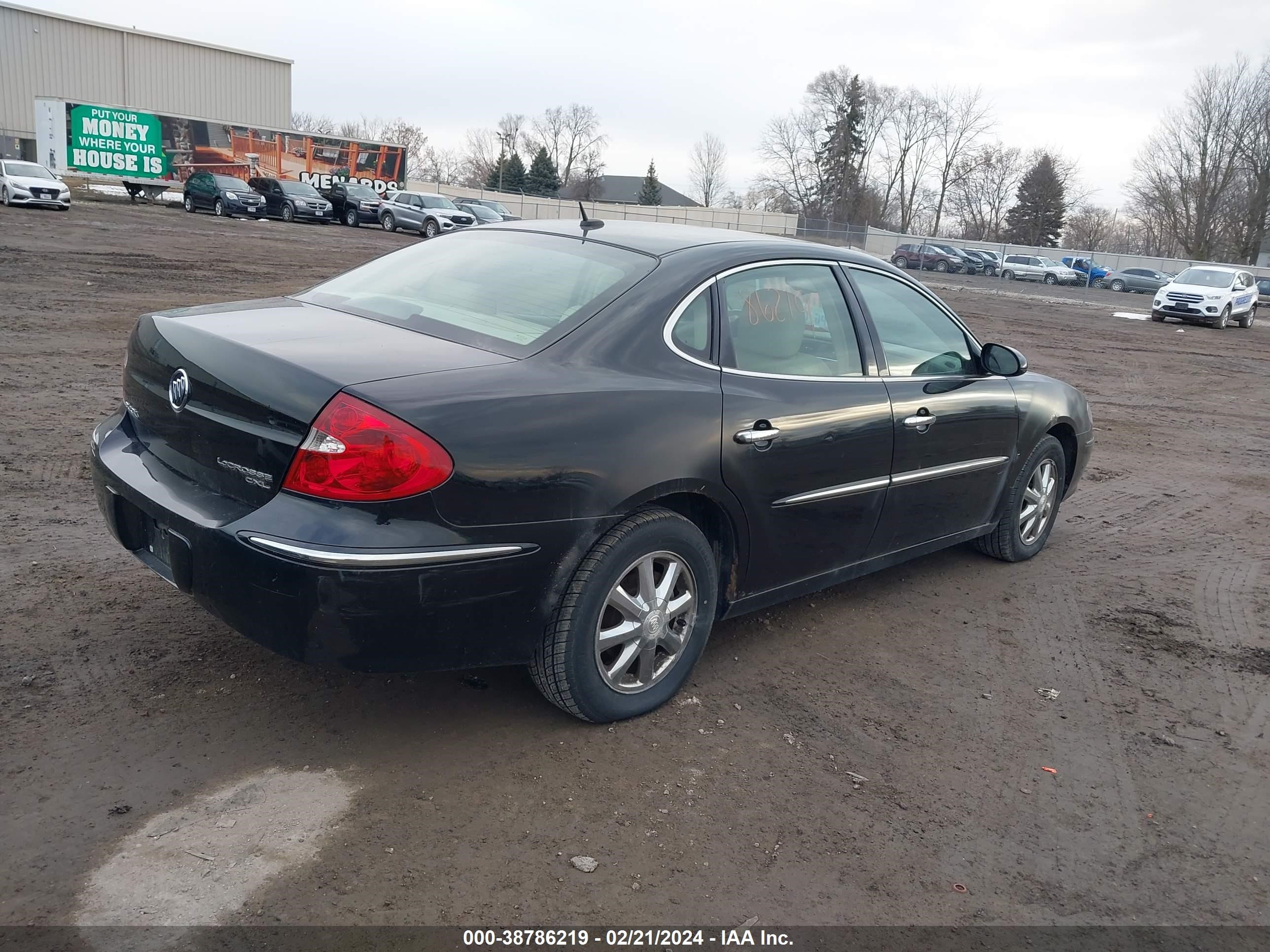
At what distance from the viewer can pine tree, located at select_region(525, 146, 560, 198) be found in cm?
8525

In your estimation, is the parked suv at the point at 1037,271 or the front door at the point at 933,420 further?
the parked suv at the point at 1037,271

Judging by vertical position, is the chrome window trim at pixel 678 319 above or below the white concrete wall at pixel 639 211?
below

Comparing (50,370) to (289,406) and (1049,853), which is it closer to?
(289,406)

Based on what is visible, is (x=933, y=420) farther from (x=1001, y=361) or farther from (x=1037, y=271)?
(x=1037, y=271)

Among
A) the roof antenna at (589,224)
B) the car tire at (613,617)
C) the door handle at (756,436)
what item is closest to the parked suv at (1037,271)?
the roof antenna at (589,224)

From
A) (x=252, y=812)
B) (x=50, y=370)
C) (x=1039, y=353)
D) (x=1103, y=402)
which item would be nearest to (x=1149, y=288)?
(x=1039, y=353)

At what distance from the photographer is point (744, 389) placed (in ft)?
12.0

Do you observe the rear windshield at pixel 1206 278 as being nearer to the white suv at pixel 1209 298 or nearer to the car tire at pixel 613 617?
the white suv at pixel 1209 298

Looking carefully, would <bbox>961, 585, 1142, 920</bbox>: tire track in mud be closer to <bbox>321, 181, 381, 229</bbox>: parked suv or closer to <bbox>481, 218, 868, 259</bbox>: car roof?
<bbox>481, 218, 868, 259</bbox>: car roof

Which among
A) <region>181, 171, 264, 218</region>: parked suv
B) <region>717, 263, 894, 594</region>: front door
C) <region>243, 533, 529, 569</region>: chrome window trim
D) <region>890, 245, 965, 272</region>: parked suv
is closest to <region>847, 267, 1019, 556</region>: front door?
<region>717, 263, 894, 594</region>: front door

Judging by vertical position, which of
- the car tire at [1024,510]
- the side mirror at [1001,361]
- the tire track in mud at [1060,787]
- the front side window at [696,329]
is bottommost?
the tire track in mud at [1060,787]

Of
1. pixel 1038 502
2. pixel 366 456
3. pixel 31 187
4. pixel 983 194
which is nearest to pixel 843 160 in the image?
pixel 983 194

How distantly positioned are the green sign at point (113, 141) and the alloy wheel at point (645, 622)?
43905 mm

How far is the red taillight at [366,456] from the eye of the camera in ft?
9.19
